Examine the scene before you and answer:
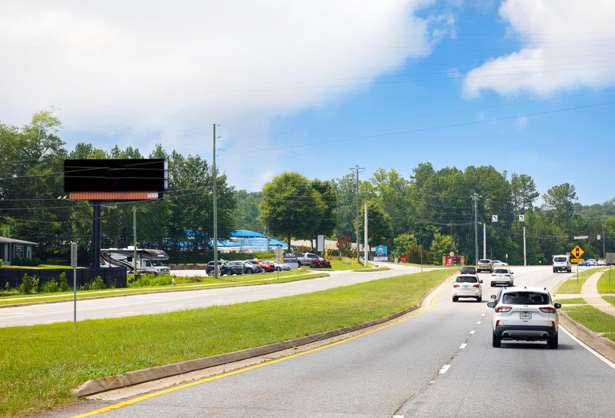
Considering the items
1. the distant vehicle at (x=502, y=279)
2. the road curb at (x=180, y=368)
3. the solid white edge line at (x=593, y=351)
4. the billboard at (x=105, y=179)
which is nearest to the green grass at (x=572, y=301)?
the distant vehicle at (x=502, y=279)

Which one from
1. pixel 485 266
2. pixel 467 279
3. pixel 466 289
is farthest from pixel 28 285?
pixel 485 266

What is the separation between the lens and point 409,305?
4591cm

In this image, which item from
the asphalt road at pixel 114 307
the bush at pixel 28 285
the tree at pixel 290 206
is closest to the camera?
the asphalt road at pixel 114 307

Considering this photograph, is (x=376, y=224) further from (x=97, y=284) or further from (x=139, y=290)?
(x=139, y=290)

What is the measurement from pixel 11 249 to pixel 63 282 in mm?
33231

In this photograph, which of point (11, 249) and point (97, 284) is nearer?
point (97, 284)

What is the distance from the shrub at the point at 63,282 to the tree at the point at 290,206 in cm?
7949

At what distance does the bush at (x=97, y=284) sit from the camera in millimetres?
61562

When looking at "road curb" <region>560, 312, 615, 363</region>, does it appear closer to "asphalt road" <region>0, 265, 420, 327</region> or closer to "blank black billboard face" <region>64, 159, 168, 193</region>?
"asphalt road" <region>0, 265, 420, 327</region>

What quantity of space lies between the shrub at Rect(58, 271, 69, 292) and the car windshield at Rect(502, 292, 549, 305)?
1609 inches

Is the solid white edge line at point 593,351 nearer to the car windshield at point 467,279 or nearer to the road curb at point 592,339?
the road curb at point 592,339

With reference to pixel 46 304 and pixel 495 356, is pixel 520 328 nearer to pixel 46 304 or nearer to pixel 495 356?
pixel 495 356

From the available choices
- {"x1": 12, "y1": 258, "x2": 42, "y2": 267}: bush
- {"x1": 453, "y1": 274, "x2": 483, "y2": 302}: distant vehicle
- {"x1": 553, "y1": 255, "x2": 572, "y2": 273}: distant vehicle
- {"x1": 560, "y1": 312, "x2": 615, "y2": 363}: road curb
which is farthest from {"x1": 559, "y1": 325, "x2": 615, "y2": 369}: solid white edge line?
{"x1": 553, "y1": 255, "x2": 572, "y2": 273}: distant vehicle

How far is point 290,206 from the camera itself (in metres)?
138
